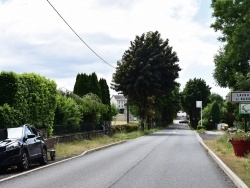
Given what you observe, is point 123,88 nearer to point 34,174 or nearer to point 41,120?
point 41,120

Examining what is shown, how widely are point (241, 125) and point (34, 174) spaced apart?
101ft

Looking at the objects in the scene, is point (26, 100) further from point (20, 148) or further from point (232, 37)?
point (232, 37)

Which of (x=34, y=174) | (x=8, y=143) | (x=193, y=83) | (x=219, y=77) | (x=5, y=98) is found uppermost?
(x=193, y=83)

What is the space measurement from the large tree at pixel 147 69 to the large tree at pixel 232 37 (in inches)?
751

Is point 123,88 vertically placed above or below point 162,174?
above

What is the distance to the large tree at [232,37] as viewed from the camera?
33656 millimetres

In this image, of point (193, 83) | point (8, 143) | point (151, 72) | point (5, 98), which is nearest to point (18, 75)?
point (5, 98)

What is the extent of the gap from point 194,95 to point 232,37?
3290 inches

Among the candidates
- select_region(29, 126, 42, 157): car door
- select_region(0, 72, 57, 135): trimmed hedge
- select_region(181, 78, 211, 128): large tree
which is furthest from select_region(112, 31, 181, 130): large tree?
select_region(181, 78, 211, 128): large tree

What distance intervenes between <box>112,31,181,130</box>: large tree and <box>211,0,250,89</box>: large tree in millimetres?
19065

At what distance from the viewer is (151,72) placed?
59562mm

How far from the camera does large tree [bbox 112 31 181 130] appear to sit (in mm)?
59312

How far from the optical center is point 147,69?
58812mm

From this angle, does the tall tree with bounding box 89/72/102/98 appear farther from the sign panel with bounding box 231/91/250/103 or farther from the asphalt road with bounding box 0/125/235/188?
the asphalt road with bounding box 0/125/235/188
